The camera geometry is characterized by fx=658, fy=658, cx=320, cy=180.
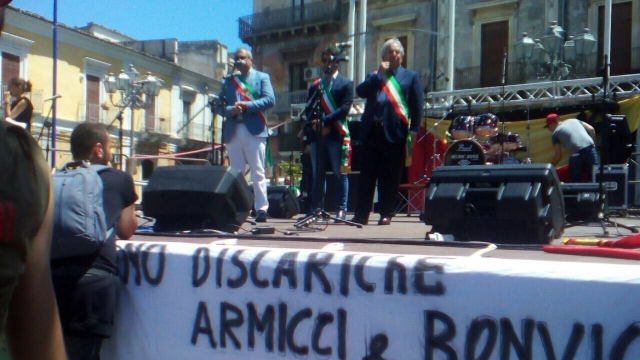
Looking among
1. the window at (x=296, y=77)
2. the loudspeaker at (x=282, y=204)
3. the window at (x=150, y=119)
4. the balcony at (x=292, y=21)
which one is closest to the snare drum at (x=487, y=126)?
the loudspeaker at (x=282, y=204)

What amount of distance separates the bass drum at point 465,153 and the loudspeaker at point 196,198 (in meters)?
4.79

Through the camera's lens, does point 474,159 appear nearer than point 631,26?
Yes

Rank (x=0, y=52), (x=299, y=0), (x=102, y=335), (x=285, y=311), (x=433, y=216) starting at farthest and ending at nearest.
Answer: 1. (x=299, y=0)
2. (x=0, y=52)
3. (x=433, y=216)
4. (x=102, y=335)
5. (x=285, y=311)

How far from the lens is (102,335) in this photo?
290cm

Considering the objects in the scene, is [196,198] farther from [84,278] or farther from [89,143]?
[84,278]

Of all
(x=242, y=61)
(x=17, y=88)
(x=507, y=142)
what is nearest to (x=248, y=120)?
(x=242, y=61)

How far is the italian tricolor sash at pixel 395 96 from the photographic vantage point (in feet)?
15.9

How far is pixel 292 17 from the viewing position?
2822 centimetres

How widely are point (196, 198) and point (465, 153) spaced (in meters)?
5.20

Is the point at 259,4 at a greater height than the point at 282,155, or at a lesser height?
greater

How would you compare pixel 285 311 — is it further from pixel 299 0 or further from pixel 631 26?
pixel 299 0

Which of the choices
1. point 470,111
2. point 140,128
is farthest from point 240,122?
point 140,128

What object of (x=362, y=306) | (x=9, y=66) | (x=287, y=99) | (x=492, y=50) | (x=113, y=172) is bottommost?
(x=362, y=306)

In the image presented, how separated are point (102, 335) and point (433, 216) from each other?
5.53 ft
